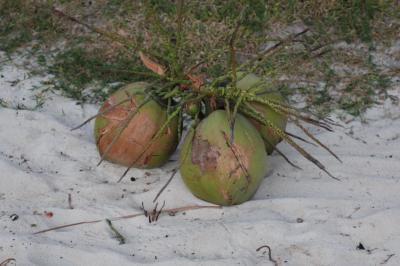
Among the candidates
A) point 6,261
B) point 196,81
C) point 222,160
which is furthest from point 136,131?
point 6,261

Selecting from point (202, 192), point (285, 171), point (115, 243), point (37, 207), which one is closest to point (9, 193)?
point (37, 207)

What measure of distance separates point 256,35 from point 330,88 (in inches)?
27.4

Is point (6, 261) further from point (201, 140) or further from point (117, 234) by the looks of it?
point (201, 140)

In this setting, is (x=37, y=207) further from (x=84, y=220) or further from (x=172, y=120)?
(x=172, y=120)

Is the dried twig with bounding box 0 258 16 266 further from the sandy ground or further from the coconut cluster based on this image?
the coconut cluster

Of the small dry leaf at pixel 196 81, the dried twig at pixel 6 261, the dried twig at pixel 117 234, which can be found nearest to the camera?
the dried twig at pixel 6 261

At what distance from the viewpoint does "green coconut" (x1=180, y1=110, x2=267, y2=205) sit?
8.60ft

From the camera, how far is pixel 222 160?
2615 mm

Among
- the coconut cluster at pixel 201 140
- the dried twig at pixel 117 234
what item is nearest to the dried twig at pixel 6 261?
the dried twig at pixel 117 234

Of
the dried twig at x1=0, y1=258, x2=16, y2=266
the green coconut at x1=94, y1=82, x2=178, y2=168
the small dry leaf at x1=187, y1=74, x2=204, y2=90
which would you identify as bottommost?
the dried twig at x1=0, y1=258, x2=16, y2=266

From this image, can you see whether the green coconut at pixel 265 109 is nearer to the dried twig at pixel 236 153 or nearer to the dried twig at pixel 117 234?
the dried twig at pixel 236 153

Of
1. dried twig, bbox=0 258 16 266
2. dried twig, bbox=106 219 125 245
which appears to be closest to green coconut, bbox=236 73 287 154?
dried twig, bbox=106 219 125 245

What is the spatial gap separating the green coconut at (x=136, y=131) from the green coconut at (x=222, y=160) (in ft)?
0.68

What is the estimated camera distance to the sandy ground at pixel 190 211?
97.3 inches
